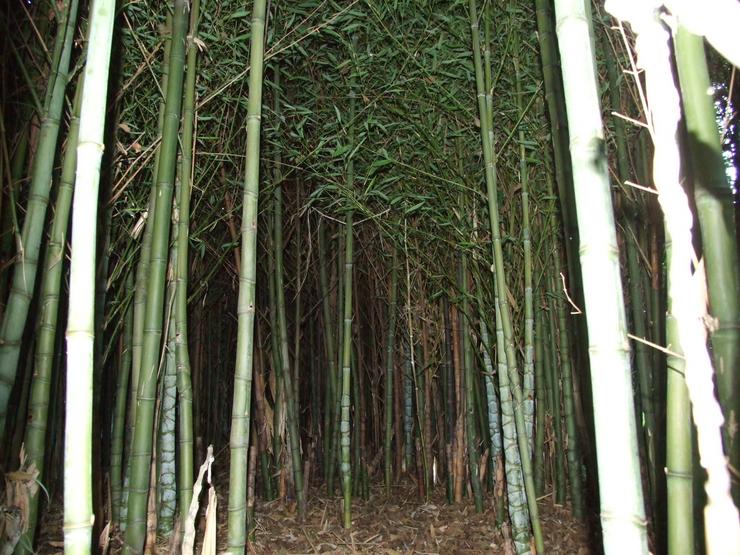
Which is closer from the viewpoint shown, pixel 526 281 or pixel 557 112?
pixel 557 112

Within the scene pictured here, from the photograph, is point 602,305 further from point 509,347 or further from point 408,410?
point 408,410

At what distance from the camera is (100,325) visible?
229cm

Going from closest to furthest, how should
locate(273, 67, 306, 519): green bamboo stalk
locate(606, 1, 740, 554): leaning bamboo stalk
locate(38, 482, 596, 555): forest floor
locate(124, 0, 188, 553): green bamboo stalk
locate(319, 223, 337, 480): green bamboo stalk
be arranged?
locate(606, 1, 740, 554): leaning bamboo stalk < locate(124, 0, 188, 553): green bamboo stalk < locate(38, 482, 596, 555): forest floor < locate(273, 67, 306, 519): green bamboo stalk < locate(319, 223, 337, 480): green bamboo stalk

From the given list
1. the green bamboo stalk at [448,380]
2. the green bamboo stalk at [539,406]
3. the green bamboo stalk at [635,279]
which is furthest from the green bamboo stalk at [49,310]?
the green bamboo stalk at [448,380]

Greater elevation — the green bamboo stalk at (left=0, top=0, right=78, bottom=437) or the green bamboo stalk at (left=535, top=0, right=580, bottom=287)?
the green bamboo stalk at (left=535, top=0, right=580, bottom=287)

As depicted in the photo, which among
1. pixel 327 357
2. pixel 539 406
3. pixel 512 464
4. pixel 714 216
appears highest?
pixel 327 357

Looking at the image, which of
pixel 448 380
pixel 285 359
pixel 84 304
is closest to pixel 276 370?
pixel 285 359

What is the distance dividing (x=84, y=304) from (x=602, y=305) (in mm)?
710

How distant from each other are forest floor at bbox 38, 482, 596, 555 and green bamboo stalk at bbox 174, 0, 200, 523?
1027mm

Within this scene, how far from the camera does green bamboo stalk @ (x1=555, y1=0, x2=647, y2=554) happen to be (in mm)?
638

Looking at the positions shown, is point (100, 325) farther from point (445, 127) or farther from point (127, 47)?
point (445, 127)

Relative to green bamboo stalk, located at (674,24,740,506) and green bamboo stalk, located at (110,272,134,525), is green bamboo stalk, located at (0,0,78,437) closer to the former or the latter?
green bamboo stalk, located at (110,272,134,525)

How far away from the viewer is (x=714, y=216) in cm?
66

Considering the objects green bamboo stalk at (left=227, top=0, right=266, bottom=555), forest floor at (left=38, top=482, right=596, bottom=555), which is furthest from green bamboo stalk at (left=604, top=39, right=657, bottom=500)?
green bamboo stalk at (left=227, top=0, right=266, bottom=555)
